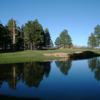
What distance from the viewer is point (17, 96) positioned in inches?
639

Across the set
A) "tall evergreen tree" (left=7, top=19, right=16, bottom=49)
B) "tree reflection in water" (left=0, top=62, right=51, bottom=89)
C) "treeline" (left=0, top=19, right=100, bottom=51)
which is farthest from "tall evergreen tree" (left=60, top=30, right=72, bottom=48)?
"tree reflection in water" (left=0, top=62, right=51, bottom=89)

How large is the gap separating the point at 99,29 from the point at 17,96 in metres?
123

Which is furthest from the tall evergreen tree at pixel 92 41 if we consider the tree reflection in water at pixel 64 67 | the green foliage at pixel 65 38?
the tree reflection in water at pixel 64 67

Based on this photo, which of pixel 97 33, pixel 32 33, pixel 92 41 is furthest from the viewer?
pixel 92 41

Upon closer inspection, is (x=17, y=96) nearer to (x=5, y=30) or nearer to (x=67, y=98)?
(x=67, y=98)

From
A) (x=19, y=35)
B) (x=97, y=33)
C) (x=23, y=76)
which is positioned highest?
(x=97, y=33)

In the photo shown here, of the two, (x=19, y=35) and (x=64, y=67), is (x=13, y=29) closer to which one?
(x=19, y=35)

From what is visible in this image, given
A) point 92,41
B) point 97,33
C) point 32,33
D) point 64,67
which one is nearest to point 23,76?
point 64,67

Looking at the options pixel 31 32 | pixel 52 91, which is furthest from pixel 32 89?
pixel 31 32

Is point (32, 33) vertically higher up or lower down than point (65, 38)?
→ higher up

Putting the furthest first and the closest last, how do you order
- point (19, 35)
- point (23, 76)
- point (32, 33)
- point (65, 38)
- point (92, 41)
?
point (65, 38), point (92, 41), point (19, 35), point (32, 33), point (23, 76)

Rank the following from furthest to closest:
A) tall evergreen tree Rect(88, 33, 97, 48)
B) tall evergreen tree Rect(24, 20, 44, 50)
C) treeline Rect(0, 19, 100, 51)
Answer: tall evergreen tree Rect(88, 33, 97, 48) → tall evergreen tree Rect(24, 20, 44, 50) → treeline Rect(0, 19, 100, 51)

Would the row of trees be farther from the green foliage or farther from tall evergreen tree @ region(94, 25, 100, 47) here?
the green foliage

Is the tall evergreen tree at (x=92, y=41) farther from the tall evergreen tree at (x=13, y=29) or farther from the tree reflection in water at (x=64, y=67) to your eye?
the tree reflection in water at (x=64, y=67)
